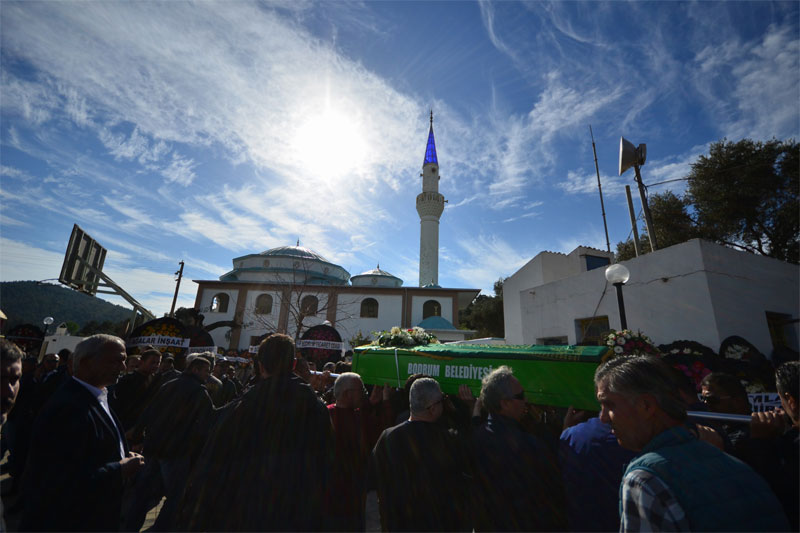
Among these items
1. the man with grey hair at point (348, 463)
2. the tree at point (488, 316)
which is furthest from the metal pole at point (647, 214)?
the tree at point (488, 316)

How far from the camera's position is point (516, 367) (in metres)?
4.07

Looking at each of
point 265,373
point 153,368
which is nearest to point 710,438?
point 265,373

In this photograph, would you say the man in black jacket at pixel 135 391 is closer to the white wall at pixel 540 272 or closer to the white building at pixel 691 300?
the white building at pixel 691 300

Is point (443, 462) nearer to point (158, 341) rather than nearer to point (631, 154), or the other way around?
point (158, 341)

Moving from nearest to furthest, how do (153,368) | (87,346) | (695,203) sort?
(87,346)
(153,368)
(695,203)

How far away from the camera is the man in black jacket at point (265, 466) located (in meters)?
2.03

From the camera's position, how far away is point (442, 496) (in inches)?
92.9

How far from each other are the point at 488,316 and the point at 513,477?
1382 inches

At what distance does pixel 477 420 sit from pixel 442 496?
0.65 meters

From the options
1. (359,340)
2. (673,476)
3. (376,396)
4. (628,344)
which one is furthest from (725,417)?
(359,340)

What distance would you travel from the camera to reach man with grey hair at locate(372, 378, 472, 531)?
92.0 inches

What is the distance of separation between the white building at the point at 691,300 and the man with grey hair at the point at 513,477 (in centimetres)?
705

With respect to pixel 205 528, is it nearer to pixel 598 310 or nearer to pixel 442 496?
pixel 442 496

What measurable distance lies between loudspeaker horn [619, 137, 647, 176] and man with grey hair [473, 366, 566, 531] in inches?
438
